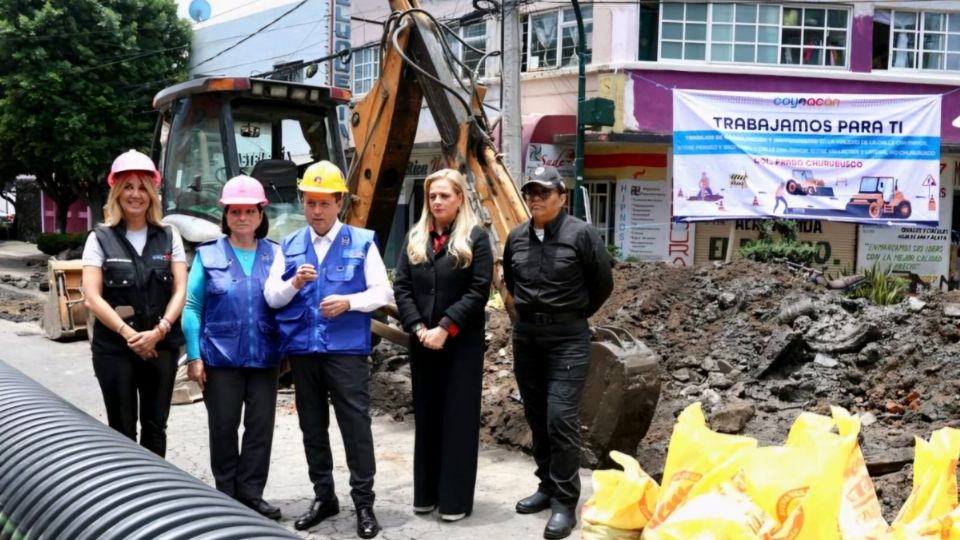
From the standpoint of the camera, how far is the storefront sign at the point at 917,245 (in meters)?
18.7

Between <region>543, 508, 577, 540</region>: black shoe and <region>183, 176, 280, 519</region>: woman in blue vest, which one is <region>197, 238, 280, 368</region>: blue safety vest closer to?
<region>183, 176, 280, 519</region>: woman in blue vest

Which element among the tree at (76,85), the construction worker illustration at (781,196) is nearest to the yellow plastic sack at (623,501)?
the construction worker illustration at (781,196)

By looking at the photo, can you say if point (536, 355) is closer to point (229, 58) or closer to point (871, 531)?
point (871, 531)

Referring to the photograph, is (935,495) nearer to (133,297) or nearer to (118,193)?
(133,297)

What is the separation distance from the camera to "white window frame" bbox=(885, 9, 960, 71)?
61.9 ft

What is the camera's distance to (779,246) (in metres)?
14.9

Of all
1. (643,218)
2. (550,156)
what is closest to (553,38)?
(550,156)

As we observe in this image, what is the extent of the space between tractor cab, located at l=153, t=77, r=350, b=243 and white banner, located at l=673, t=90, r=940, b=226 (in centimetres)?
839

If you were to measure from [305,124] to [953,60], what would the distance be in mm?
15813

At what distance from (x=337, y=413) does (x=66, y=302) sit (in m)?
7.81

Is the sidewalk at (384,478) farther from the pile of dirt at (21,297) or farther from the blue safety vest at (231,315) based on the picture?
the pile of dirt at (21,297)

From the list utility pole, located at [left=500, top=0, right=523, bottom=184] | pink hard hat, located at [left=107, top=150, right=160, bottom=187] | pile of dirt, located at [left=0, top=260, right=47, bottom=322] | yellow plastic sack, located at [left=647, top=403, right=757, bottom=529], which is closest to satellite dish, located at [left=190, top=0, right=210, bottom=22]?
pile of dirt, located at [left=0, top=260, right=47, bottom=322]

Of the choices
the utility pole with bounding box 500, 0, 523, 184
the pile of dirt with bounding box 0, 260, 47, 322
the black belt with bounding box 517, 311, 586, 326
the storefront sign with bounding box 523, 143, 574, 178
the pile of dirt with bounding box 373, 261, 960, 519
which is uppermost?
the utility pole with bounding box 500, 0, 523, 184

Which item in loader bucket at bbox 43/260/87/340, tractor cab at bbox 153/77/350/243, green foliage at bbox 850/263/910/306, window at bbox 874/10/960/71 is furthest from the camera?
window at bbox 874/10/960/71
